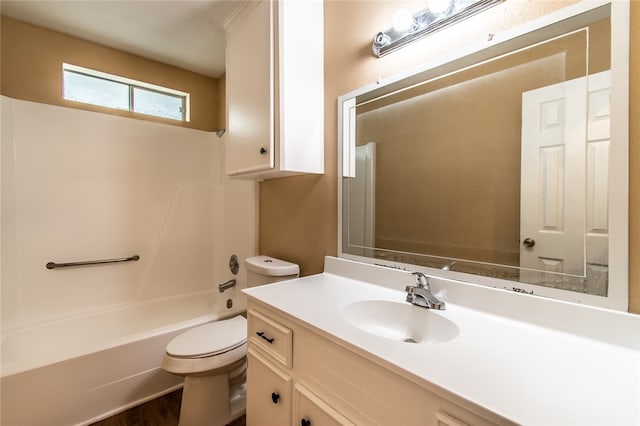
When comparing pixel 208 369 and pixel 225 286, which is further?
pixel 225 286

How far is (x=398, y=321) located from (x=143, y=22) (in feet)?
8.30

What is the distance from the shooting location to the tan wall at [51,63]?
74.2 inches

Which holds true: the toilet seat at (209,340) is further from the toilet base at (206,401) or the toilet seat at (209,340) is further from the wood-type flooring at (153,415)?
the wood-type flooring at (153,415)

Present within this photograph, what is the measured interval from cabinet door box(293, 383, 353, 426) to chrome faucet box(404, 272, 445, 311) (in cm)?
43

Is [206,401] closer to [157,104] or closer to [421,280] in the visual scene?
[421,280]

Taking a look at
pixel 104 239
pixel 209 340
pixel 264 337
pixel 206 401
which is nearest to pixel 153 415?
pixel 206 401

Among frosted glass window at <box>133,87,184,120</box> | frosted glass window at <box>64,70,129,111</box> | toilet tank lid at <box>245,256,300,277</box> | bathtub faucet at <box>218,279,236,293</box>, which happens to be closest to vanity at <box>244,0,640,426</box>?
toilet tank lid at <box>245,256,300,277</box>

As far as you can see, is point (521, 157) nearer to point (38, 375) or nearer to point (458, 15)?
point (458, 15)

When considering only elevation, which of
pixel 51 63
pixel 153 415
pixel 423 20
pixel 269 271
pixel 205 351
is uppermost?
pixel 51 63

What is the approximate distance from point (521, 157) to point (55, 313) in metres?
3.01

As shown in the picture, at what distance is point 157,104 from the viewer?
2525 millimetres

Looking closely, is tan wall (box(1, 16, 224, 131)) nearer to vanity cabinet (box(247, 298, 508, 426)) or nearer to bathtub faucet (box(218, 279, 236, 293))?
bathtub faucet (box(218, 279, 236, 293))

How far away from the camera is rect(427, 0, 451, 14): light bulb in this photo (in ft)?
3.26

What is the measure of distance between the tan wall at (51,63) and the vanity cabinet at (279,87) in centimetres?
134
